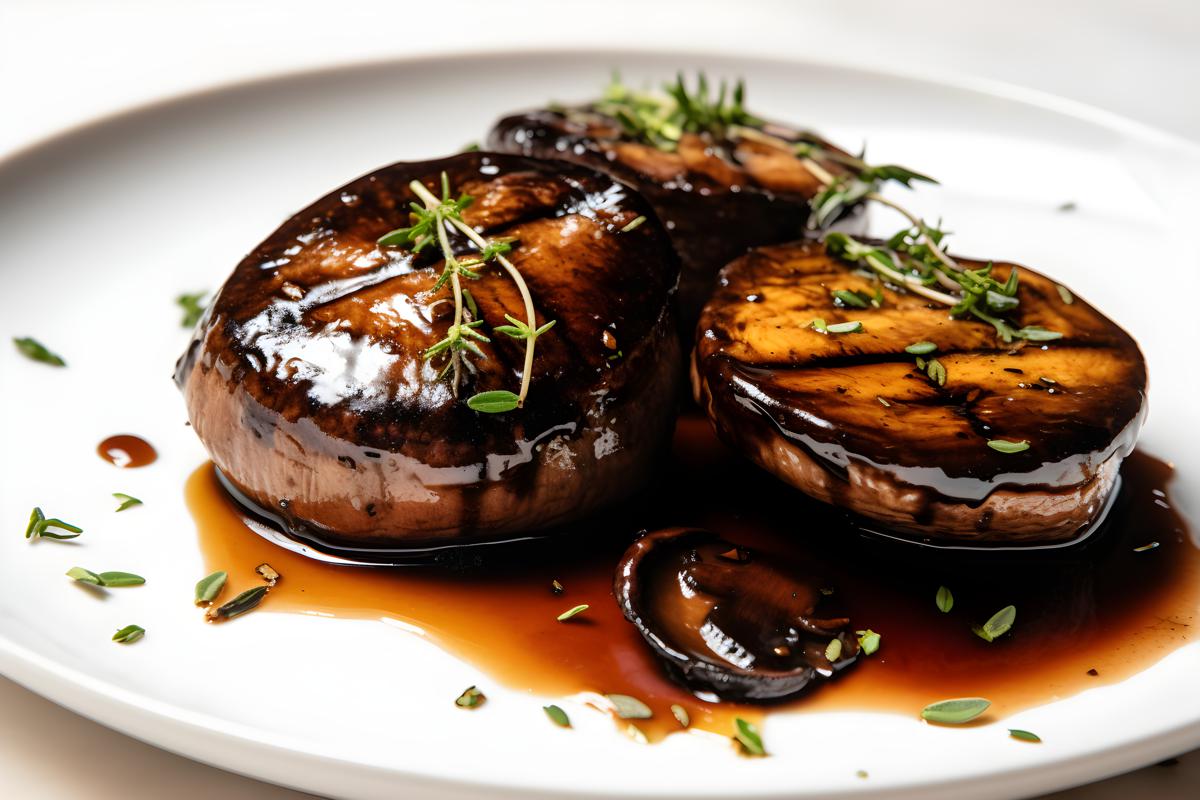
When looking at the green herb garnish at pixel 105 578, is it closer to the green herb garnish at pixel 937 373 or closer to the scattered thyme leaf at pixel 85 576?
the scattered thyme leaf at pixel 85 576

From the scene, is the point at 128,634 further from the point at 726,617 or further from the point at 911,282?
the point at 911,282

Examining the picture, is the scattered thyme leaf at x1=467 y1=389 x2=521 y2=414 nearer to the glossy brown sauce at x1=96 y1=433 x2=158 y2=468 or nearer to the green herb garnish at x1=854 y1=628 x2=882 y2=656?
the green herb garnish at x1=854 y1=628 x2=882 y2=656

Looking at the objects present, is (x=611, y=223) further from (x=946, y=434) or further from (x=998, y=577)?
(x=998, y=577)

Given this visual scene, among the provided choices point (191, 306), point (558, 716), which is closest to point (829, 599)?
point (558, 716)

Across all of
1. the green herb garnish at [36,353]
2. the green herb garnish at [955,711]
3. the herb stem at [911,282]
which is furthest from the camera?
the green herb garnish at [36,353]

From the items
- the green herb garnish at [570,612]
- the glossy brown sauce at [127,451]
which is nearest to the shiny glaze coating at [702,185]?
the green herb garnish at [570,612]
